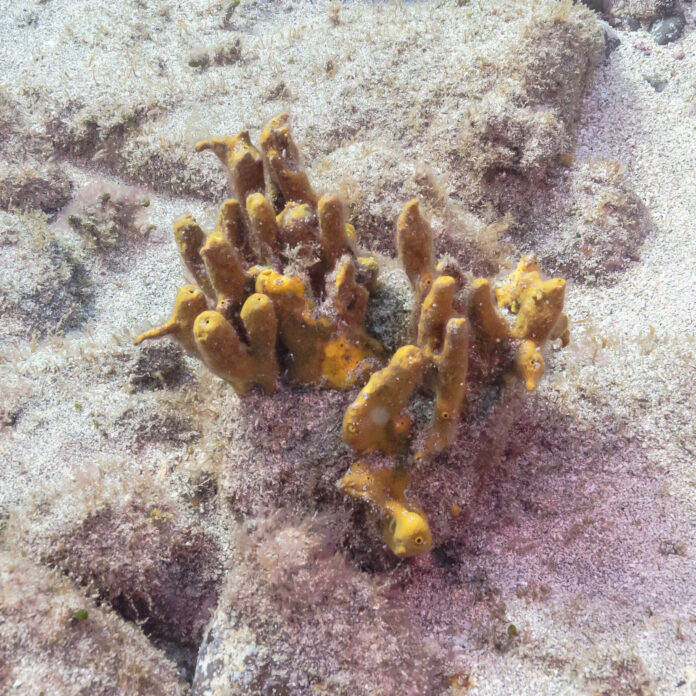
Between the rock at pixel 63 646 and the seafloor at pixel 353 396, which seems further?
the seafloor at pixel 353 396

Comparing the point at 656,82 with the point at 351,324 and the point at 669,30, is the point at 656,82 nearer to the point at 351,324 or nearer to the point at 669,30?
the point at 669,30

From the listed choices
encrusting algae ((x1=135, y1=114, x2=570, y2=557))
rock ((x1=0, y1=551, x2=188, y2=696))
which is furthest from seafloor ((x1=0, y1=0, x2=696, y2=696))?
encrusting algae ((x1=135, y1=114, x2=570, y2=557))

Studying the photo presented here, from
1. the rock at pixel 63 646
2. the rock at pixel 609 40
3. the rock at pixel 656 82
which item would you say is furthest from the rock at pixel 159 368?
the rock at pixel 609 40

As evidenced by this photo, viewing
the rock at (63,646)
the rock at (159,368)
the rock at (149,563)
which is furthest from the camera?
the rock at (159,368)

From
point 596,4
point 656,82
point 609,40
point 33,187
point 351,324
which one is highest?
point 596,4

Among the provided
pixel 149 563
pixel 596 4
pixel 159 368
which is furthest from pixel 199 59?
pixel 149 563

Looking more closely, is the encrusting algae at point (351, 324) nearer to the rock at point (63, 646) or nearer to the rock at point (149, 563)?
the rock at point (149, 563)

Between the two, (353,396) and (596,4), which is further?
(596,4)
